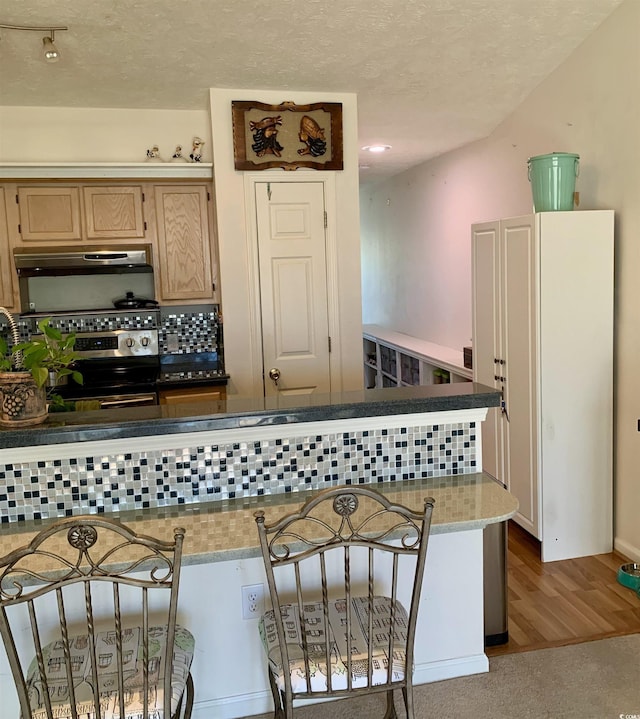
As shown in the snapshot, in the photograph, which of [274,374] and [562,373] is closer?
[562,373]

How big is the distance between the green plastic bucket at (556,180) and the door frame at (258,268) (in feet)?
4.24

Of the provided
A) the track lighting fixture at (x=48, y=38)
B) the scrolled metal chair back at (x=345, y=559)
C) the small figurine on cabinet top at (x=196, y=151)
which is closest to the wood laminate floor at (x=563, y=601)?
the scrolled metal chair back at (x=345, y=559)

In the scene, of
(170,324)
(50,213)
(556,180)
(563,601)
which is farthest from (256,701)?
(50,213)

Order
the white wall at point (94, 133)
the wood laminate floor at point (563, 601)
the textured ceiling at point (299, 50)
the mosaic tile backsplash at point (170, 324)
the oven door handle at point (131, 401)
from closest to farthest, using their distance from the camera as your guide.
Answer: the wood laminate floor at point (563, 601), the textured ceiling at point (299, 50), the oven door handle at point (131, 401), the white wall at point (94, 133), the mosaic tile backsplash at point (170, 324)

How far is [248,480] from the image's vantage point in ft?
7.12

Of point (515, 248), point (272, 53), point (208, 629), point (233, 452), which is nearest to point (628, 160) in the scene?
point (515, 248)

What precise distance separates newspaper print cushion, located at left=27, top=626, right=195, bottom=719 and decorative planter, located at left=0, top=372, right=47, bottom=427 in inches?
26.0

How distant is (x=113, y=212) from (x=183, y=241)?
465mm

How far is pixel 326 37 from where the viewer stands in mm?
3238

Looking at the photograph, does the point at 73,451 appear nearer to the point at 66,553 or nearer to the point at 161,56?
the point at 66,553

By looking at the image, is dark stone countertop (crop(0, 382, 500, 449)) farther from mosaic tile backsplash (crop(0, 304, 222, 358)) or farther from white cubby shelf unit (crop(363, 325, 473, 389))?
mosaic tile backsplash (crop(0, 304, 222, 358))

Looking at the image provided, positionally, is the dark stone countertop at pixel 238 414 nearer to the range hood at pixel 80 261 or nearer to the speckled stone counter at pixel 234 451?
the speckled stone counter at pixel 234 451

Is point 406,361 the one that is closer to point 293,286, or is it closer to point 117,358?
point 293,286

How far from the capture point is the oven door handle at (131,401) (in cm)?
377
